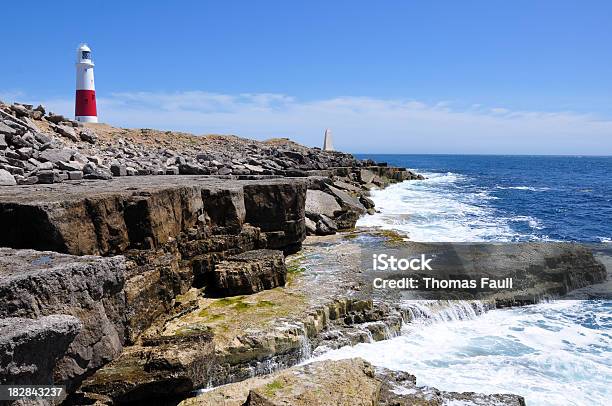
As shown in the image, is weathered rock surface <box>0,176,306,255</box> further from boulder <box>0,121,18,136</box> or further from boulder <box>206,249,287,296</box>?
boulder <box>0,121,18,136</box>

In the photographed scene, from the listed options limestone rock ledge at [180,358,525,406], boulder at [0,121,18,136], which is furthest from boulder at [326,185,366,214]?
limestone rock ledge at [180,358,525,406]

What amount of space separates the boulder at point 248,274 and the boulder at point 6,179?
4.57m

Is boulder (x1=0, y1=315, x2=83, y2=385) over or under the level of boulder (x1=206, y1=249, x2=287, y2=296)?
over

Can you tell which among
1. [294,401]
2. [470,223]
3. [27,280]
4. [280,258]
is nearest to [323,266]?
[280,258]

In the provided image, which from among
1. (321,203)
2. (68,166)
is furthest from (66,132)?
(321,203)

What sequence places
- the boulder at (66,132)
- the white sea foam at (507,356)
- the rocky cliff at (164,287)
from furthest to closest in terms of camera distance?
the boulder at (66,132) < the white sea foam at (507,356) < the rocky cliff at (164,287)

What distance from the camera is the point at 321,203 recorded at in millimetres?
17547

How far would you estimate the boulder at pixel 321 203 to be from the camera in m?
17.0

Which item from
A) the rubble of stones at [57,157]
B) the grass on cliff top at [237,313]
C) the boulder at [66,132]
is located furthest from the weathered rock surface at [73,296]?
the boulder at [66,132]

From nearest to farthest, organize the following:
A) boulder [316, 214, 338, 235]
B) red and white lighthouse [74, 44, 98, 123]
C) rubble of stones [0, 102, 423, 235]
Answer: rubble of stones [0, 102, 423, 235] → boulder [316, 214, 338, 235] → red and white lighthouse [74, 44, 98, 123]

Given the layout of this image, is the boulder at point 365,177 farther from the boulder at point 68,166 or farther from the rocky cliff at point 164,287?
the boulder at point 68,166

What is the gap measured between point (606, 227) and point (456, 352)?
20.5 m

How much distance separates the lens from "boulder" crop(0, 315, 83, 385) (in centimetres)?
380

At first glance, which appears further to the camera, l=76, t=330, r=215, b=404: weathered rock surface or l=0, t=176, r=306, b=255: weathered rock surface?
l=0, t=176, r=306, b=255: weathered rock surface
